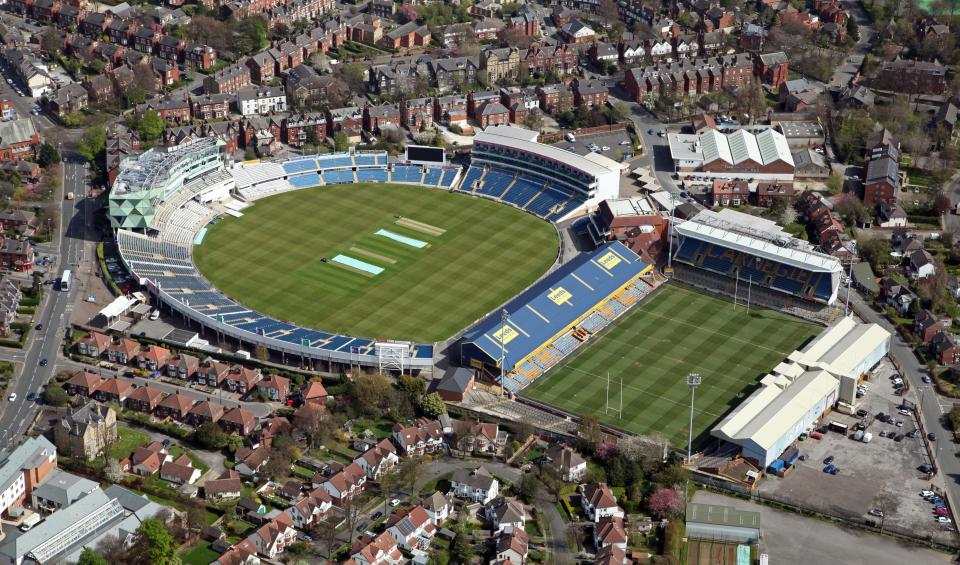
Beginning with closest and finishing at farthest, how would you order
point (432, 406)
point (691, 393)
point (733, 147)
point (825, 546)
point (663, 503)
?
point (825, 546)
point (663, 503)
point (432, 406)
point (691, 393)
point (733, 147)

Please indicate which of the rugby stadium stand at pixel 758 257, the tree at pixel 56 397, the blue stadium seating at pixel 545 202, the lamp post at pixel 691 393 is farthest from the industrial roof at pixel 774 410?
the tree at pixel 56 397

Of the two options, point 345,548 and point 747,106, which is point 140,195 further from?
point 747,106

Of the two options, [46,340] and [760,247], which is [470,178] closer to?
[760,247]

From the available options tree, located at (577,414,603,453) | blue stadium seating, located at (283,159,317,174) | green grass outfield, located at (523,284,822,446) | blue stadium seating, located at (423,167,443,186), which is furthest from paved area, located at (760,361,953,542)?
blue stadium seating, located at (283,159,317,174)

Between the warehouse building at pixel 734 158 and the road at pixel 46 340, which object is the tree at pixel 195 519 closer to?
the road at pixel 46 340

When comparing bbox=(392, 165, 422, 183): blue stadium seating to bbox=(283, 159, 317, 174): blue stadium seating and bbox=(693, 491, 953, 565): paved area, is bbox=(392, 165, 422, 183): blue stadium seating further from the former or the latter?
bbox=(693, 491, 953, 565): paved area

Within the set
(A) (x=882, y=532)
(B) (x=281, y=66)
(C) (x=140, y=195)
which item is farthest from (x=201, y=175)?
(A) (x=882, y=532)

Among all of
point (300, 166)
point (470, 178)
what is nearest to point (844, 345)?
point (470, 178)
